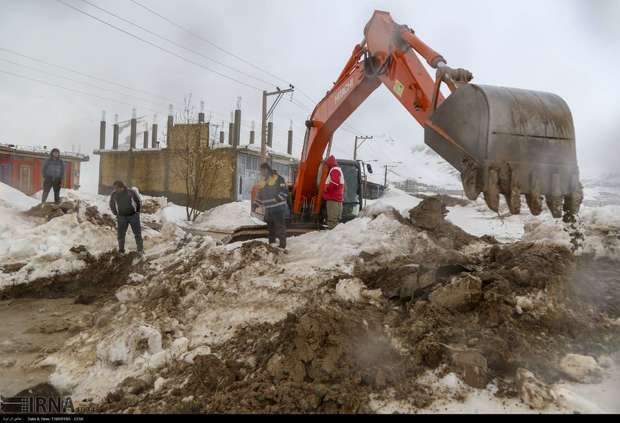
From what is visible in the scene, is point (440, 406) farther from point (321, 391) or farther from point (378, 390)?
point (321, 391)

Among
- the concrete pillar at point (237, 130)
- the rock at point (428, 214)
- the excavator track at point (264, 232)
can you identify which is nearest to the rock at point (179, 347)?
the excavator track at point (264, 232)

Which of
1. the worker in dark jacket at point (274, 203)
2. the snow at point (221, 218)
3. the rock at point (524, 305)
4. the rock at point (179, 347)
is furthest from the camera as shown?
the snow at point (221, 218)

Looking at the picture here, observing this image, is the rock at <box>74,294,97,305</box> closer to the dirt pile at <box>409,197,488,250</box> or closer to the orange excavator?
the dirt pile at <box>409,197,488,250</box>

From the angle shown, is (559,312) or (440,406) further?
(559,312)

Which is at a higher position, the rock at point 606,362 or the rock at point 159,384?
the rock at point 606,362

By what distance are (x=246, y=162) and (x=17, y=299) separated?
768 inches

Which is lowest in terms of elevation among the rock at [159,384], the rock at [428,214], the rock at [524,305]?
the rock at [159,384]

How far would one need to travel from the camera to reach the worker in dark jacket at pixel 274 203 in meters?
6.84

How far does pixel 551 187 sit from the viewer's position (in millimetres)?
3584

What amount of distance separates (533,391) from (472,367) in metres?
0.40

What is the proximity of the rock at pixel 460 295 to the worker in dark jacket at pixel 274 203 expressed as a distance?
336 centimetres

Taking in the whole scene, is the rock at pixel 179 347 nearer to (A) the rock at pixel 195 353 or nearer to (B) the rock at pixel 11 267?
(A) the rock at pixel 195 353

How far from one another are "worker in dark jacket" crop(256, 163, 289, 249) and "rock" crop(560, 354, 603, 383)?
450 cm
